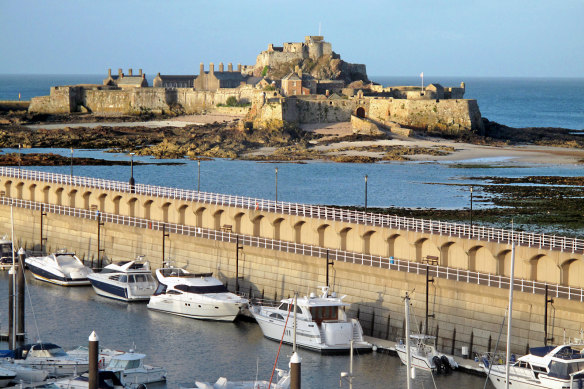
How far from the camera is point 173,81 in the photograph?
144 m

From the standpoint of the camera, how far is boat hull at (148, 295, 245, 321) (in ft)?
133

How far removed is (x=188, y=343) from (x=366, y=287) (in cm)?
649

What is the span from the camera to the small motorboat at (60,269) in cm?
4769

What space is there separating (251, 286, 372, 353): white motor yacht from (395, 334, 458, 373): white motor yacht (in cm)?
243

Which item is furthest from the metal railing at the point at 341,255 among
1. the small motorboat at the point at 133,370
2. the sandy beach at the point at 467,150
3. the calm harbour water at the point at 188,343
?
the sandy beach at the point at 467,150

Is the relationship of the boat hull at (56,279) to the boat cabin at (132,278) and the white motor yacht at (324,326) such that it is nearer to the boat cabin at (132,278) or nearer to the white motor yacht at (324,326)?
the boat cabin at (132,278)

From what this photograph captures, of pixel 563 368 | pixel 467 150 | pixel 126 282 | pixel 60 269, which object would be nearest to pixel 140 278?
pixel 126 282

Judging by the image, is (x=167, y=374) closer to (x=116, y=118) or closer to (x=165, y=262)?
(x=165, y=262)

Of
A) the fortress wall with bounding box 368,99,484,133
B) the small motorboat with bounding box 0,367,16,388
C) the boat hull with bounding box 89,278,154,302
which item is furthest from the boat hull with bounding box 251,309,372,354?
the fortress wall with bounding box 368,99,484,133

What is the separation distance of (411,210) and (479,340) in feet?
103

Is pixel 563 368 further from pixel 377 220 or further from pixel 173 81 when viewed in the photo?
pixel 173 81

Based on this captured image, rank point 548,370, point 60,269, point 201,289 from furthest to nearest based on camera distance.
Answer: point 60,269, point 201,289, point 548,370

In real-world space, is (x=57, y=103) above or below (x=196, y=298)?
above

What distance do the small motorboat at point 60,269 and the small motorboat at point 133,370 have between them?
1517cm
